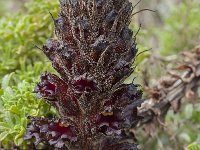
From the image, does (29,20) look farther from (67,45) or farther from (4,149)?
(67,45)

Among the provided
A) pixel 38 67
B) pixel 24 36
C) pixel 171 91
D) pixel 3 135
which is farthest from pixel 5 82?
pixel 171 91

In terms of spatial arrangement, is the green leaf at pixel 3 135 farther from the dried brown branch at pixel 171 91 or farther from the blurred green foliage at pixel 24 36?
the dried brown branch at pixel 171 91

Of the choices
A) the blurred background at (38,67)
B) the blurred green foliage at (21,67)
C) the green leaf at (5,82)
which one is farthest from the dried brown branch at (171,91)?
the green leaf at (5,82)

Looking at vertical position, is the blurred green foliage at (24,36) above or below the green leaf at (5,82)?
above

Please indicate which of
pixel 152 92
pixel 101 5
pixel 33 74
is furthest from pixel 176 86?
pixel 101 5

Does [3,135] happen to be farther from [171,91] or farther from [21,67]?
[171,91]

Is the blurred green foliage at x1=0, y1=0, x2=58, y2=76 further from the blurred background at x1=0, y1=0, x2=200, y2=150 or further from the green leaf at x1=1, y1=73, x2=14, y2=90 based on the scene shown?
the green leaf at x1=1, y1=73, x2=14, y2=90
